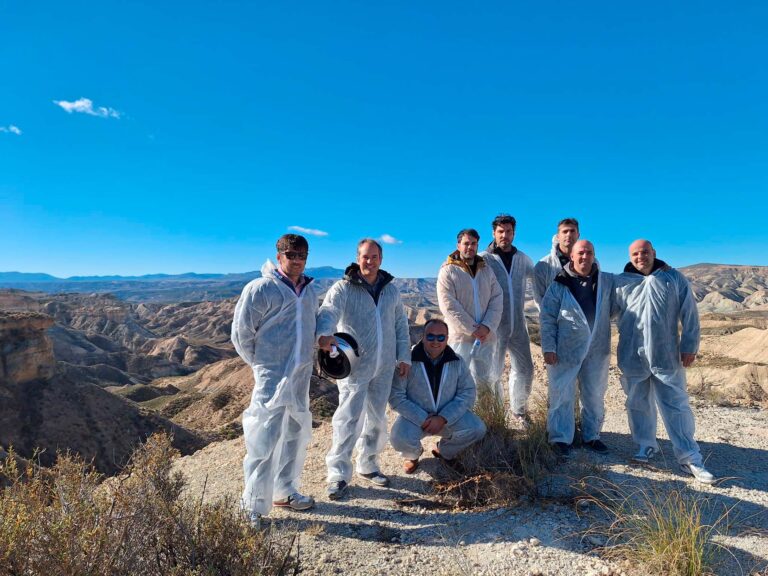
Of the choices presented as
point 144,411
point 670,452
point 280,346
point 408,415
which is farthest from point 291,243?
point 144,411

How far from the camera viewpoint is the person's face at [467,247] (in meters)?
4.90

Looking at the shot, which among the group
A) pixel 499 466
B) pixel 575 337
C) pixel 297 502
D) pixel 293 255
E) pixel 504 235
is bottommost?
pixel 297 502

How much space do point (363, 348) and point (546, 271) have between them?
2410mm

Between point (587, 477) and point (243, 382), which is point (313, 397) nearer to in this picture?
point (243, 382)

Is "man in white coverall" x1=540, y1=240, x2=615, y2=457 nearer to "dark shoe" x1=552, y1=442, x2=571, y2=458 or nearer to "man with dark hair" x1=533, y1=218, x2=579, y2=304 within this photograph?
"dark shoe" x1=552, y1=442, x2=571, y2=458

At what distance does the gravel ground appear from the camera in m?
2.98

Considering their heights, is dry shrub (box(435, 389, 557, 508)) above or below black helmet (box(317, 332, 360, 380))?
below

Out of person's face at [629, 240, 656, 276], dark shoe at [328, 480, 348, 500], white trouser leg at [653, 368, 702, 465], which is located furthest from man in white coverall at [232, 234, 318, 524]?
white trouser leg at [653, 368, 702, 465]

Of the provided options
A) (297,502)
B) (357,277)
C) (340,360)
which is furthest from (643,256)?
(297,502)

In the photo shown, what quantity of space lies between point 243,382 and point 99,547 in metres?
25.5

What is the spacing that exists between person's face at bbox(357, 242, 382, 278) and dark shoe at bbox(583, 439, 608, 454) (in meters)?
2.93

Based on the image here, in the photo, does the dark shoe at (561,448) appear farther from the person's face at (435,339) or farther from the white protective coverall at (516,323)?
the person's face at (435,339)

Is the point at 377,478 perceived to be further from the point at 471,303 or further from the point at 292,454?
the point at 471,303

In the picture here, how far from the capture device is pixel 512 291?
207 inches
